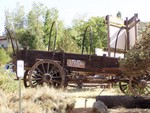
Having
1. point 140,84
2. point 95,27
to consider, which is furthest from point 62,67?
point 95,27

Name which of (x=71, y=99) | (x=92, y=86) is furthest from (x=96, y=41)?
(x=71, y=99)

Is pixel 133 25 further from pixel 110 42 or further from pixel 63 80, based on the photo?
pixel 63 80

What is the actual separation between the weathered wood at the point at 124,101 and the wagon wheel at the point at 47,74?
7.26 ft

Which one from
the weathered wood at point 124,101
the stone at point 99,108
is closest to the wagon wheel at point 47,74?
the weathered wood at point 124,101

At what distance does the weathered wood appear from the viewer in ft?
29.5

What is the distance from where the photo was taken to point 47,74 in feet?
35.9

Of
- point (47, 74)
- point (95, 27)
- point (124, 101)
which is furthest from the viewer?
point (95, 27)

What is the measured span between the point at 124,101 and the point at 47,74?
2905mm

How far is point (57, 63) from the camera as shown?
10.9 metres

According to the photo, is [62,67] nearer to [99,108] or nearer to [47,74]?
[47,74]

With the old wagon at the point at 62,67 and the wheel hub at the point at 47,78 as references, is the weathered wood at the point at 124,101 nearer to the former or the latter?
the old wagon at the point at 62,67

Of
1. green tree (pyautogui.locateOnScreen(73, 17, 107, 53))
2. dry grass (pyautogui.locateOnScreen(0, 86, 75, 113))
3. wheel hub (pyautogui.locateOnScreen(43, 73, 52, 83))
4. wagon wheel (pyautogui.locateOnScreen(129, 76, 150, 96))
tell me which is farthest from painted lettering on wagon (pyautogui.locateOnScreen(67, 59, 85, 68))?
green tree (pyautogui.locateOnScreen(73, 17, 107, 53))

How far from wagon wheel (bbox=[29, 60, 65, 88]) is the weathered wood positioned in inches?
87.1

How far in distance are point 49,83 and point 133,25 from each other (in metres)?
5.36
